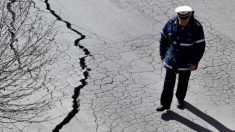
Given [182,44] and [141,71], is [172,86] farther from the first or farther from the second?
[141,71]

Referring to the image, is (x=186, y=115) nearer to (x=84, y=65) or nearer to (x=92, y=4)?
(x=84, y=65)

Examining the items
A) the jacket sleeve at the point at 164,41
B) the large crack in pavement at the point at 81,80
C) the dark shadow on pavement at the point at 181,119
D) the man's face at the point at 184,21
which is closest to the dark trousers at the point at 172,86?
the dark shadow on pavement at the point at 181,119

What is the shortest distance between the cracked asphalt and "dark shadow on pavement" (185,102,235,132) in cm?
1

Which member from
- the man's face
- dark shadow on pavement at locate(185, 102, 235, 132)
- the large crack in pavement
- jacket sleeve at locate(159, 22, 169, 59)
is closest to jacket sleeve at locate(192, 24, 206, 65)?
the man's face

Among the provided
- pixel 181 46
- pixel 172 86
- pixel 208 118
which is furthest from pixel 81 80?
pixel 208 118

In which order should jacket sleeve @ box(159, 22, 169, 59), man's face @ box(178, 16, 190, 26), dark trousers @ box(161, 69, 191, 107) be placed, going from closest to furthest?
man's face @ box(178, 16, 190, 26)
jacket sleeve @ box(159, 22, 169, 59)
dark trousers @ box(161, 69, 191, 107)

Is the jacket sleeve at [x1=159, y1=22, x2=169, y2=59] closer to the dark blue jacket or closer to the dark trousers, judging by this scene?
the dark blue jacket

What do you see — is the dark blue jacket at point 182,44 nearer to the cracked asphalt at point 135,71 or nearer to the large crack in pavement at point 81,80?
the cracked asphalt at point 135,71

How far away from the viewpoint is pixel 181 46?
6.93m

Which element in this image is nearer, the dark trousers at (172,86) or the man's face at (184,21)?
the man's face at (184,21)

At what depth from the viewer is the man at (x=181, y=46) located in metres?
6.82

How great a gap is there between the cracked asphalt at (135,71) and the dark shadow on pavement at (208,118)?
14 mm

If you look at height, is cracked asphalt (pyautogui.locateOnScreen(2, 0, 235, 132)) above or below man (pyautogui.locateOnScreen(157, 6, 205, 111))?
below

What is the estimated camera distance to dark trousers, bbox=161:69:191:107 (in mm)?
7203
